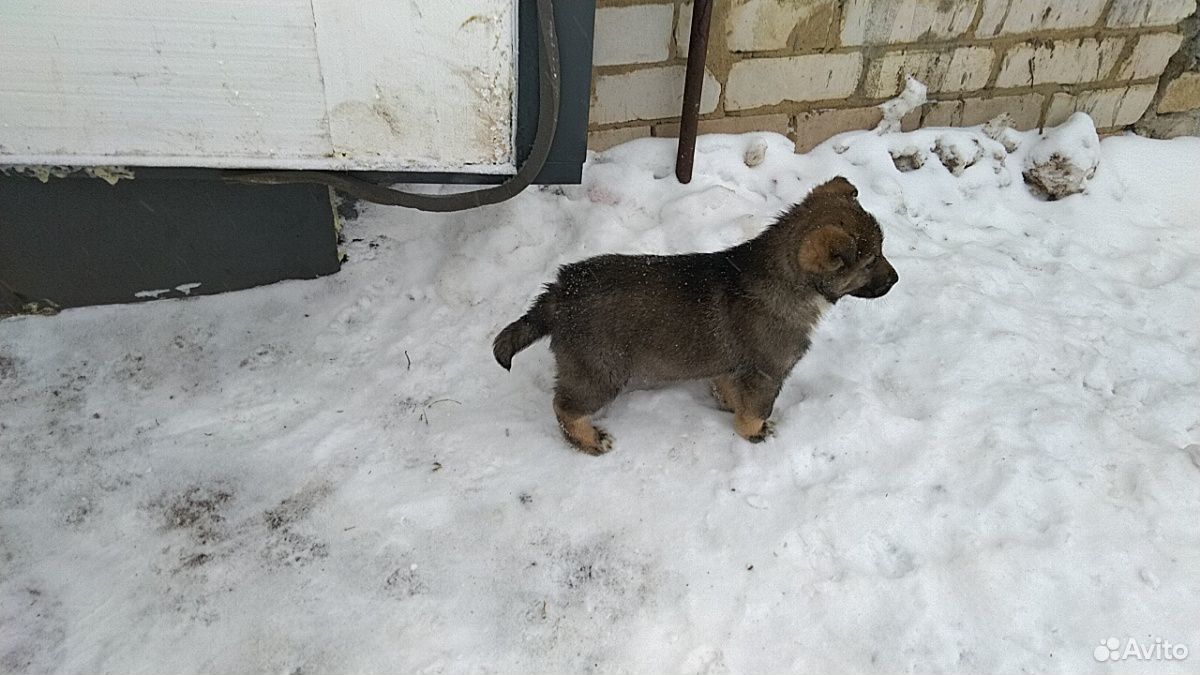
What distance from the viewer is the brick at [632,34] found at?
3.88m

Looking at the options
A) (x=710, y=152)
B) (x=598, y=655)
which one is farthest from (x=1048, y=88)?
(x=598, y=655)

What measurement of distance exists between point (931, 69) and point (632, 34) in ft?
5.78

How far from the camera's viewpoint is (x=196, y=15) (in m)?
2.80

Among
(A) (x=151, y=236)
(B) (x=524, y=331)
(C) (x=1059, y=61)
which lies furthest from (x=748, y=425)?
(C) (x=1059, y=61)

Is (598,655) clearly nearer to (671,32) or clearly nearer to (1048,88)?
(671,32)

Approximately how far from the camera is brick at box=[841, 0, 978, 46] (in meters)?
4.12

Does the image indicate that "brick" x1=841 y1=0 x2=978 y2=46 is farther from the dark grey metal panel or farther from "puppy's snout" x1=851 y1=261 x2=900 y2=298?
the dark grey metal panel

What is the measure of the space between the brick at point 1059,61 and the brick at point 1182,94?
0.48 meters

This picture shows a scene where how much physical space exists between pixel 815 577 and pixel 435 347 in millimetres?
1925

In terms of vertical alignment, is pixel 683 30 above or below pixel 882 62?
above

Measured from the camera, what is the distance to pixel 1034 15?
4.30 meters

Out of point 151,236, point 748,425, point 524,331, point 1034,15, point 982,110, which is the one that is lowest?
point 748,425

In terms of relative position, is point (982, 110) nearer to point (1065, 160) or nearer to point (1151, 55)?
point (1065, 160)

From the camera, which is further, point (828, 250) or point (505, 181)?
point (505, 181)
